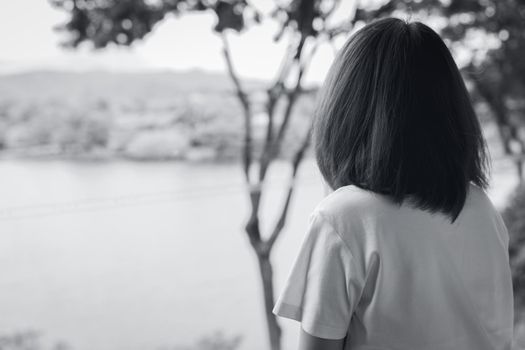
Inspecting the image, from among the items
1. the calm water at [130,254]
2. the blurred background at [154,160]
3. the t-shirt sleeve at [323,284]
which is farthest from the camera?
the calm water at [130,254]

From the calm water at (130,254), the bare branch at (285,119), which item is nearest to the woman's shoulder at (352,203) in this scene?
the calm water at (130,254)

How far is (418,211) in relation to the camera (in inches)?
24.8

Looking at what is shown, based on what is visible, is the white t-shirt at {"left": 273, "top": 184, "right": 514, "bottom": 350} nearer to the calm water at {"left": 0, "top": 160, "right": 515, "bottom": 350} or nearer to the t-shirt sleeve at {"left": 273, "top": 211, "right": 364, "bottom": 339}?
the t-shirt sleeve at {"left": 273, "top": 211, "right": 364, "bottom": 339}

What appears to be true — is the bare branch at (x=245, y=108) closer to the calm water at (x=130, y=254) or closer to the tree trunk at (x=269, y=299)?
the calm water at (x=130, y=254)

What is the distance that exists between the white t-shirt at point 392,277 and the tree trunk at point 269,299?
1863 mm

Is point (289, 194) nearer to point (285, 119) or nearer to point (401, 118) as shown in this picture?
point (285, 119)

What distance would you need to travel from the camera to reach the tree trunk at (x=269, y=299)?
2.51 meters

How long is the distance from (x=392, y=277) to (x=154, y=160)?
2.33 m

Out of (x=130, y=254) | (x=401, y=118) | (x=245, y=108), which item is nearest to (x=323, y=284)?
(x=401, y=118)

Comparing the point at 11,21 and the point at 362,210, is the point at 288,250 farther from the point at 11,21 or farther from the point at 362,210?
the point at 362,210

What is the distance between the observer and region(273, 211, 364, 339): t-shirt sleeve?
595 mm

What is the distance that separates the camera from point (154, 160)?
110 inches

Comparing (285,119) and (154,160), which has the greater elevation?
(285,119)

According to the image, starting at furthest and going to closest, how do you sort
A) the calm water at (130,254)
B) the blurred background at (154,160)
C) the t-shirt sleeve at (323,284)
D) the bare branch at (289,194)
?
the bare branch at (289,194), the calm water at (130,254), the blurred background at (154,160), the t-shirt sleeve at (323,284)
